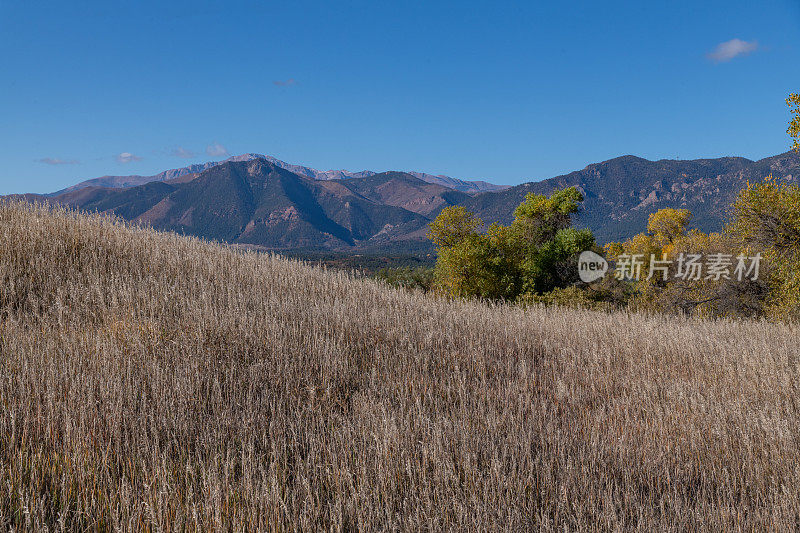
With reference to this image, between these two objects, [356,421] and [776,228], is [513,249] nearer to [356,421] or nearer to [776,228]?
[776,228]

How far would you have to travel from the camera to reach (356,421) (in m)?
4.08

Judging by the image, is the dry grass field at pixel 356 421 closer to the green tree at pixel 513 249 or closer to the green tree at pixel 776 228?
the green tree at pixel 776 228

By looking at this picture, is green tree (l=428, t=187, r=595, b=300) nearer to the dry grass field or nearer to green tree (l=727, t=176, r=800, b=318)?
green tree (l=727, t=176, r=800, b=318)

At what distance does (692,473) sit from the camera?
3.67 m

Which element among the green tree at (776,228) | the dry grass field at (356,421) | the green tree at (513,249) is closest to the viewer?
the dry grass field at (356,421)

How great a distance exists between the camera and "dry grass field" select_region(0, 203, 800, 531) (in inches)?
112

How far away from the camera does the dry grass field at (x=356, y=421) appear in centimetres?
285

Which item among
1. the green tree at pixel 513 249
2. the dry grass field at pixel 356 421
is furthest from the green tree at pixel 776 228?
the green tree at pixel 513 249

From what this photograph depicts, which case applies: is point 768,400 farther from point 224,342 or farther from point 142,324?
point 142,324

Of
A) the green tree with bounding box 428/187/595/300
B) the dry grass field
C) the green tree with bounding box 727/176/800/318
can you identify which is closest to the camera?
the dry grass field

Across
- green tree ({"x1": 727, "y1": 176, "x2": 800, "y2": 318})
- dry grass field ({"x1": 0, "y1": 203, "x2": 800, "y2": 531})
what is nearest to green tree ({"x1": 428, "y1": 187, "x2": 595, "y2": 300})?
green tree ({"x1": 727, "y1": 176, "x2": 800, "y2": 318})

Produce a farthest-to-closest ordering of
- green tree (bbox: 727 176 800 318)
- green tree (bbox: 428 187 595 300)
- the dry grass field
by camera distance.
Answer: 1. green tree (bbox: 428 187 595 300)
2. green tree (bbox: 727 176 800 318)
3. the dry grass field

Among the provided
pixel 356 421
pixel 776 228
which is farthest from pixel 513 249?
pixel 356 421

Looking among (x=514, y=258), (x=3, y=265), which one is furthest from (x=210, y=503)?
(x=514, y=258)
